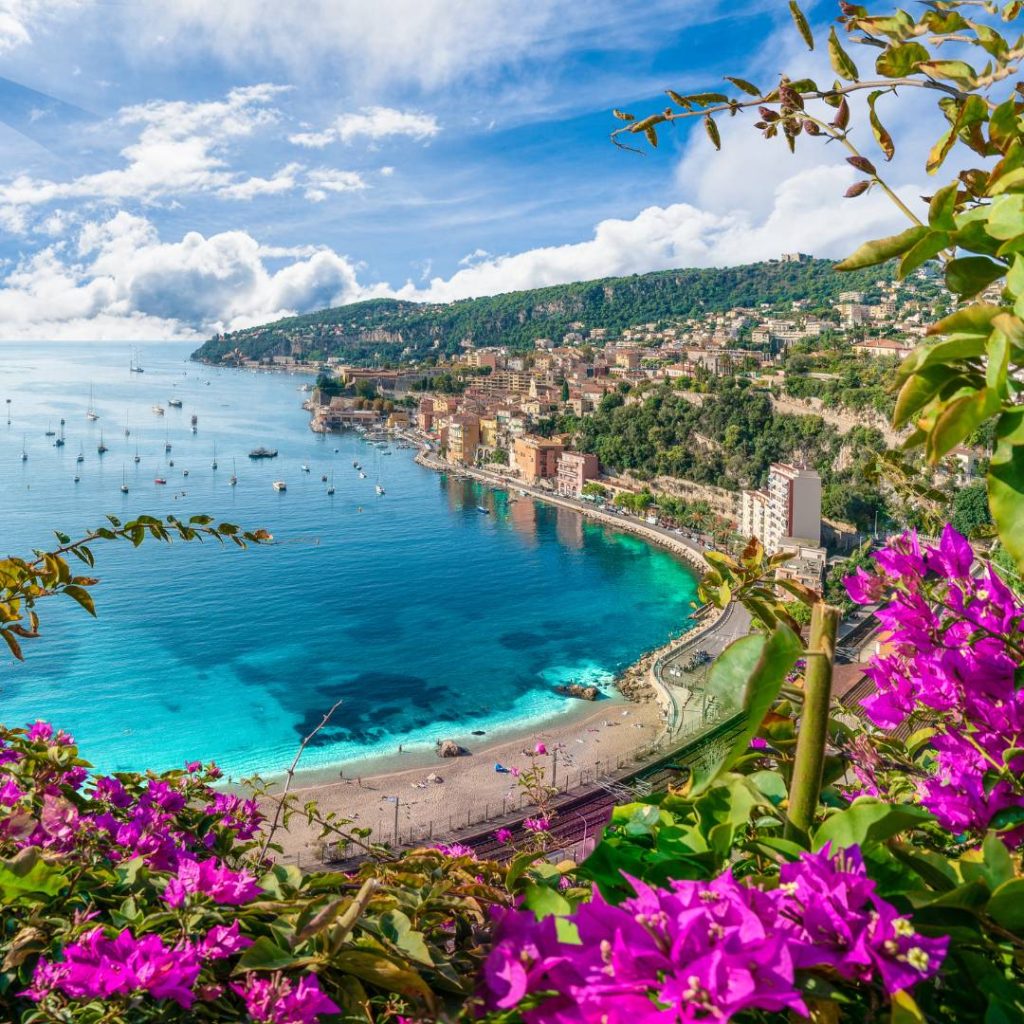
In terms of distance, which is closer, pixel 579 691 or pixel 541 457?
pixel 579 691

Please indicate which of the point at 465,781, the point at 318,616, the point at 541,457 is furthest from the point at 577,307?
the point at 465,781

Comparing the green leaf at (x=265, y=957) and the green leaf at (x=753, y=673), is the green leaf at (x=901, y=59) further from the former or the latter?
the green leaf at (x=265, y=957)

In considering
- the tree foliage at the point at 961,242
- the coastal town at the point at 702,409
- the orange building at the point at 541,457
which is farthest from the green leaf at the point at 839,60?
the orange building at the point at 541,457

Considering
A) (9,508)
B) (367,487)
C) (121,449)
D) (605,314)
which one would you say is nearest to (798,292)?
(605,314)

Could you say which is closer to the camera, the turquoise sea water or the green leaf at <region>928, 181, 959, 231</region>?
the green leaf at <region>928, 181, 959, 231</region>

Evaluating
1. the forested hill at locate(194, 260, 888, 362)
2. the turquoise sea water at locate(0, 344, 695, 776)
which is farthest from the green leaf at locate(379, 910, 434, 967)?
the forested hill at locate(194, 260, 888, 362)

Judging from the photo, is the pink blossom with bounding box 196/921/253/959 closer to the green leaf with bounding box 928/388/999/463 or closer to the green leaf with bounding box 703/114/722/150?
the green leaf with bounding box 928/388/999/463

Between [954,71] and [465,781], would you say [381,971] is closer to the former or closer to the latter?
[954,71]
